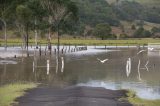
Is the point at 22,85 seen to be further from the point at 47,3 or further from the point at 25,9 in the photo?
the point at 47,3

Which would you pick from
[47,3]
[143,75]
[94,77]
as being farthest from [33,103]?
[47,3]

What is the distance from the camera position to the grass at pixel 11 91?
22625 millimetres

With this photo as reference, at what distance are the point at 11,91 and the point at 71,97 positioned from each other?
5159 millimetres

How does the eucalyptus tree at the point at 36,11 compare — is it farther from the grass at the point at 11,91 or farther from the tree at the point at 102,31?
the tree at the point at 102,31

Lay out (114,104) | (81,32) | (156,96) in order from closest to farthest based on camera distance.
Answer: (114,104)
(156,96)
(81,32)

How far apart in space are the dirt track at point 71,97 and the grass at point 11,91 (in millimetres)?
497

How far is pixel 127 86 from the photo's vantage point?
102 ft

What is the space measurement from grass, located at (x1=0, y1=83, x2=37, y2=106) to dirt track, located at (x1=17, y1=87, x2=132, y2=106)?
50cm

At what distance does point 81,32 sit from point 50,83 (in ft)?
531

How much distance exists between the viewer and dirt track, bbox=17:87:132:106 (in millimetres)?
21312

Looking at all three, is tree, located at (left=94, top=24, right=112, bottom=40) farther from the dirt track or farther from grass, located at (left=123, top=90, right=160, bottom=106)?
grass, located at (left=123, top=90, right=160, bottom=106)

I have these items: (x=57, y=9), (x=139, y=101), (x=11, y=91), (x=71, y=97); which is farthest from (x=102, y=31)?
(x=71, y=97)

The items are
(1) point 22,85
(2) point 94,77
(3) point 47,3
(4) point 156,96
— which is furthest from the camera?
(3) point 47,3

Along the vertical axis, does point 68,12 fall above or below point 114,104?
above
